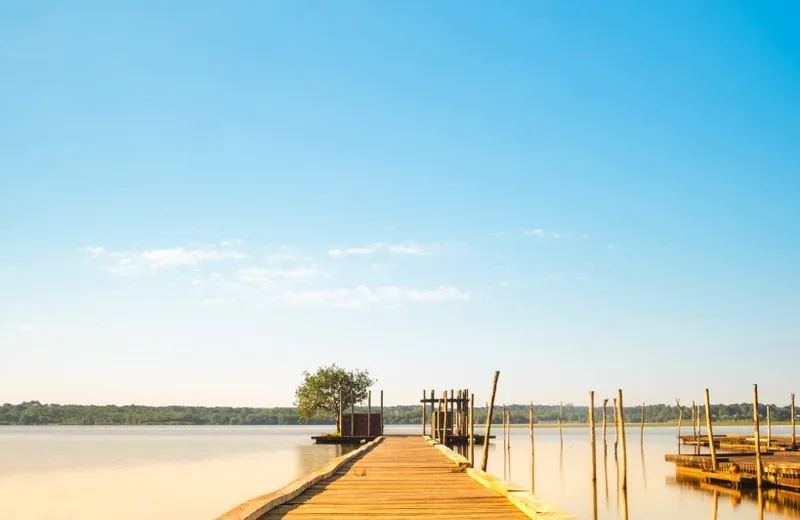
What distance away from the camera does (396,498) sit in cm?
1359

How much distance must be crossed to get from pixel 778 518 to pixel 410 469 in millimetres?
11170

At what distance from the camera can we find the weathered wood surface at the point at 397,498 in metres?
11.5

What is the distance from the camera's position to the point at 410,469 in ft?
67.4

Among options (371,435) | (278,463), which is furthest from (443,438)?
(371,435)

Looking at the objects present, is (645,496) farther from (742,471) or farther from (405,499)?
(405,499)

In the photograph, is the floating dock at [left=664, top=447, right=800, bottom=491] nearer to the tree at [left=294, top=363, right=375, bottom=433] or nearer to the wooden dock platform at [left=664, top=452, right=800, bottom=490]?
the wooden dock platform at [left=664, top=452, right=800, bottom=490]

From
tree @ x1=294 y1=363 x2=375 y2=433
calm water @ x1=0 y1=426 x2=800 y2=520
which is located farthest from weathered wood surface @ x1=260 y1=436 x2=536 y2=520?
tree @ x1=294 y1=363 x2=375 y2=433

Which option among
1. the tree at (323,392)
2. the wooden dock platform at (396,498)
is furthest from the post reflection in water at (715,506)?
the tree at (323,392)

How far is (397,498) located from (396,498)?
2 centimetres

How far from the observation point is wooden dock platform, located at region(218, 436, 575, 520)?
1124cm

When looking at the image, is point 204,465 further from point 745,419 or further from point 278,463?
point 745,419

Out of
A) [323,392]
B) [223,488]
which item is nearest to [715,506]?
[223,488]

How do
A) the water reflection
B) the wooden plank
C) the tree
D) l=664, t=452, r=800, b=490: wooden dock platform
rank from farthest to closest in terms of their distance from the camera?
the tree, l=664, t=452, r=800, b=490: wooden dock platform, the water reflection, the wooden plank

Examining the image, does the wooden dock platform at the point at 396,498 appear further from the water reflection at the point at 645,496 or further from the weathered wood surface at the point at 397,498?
the water reflection at the point at 645,496
